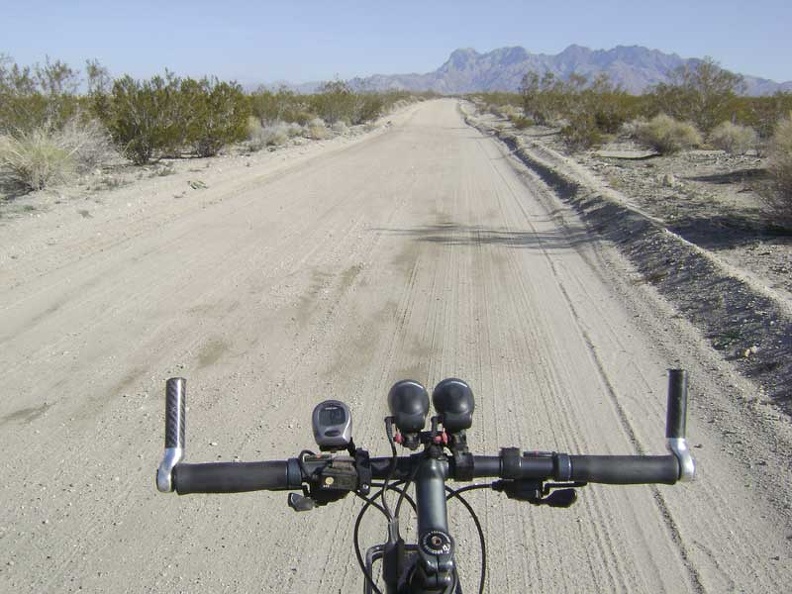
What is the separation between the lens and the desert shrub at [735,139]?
24.8m

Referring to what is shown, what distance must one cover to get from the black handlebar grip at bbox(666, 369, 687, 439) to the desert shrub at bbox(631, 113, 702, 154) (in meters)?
24.0

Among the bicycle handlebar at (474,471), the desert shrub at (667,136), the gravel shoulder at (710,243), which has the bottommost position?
the gravel shoulder at (710,243)

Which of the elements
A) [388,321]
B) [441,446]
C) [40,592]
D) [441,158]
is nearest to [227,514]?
[40,592]

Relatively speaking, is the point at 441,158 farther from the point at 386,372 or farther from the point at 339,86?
the point at 339,86

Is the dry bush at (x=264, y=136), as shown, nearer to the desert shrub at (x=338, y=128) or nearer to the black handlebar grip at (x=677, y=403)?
the desert shrub at (x=338, y=128)

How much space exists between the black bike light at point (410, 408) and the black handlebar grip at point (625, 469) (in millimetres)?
415

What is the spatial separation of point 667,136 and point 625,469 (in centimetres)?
2439

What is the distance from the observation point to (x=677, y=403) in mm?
1692

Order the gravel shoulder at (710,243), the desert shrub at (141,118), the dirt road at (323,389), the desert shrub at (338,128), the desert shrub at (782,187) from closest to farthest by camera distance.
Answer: the dirt road at (323,389) → the gravel shoulder at (710,243) → the desert shrub at (782,187) → the desert shrub at (141,118) → the desert shrub at (338,128)

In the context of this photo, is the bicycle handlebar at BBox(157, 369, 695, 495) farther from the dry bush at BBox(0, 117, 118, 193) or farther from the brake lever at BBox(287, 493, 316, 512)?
the dry bush at BBox(0, 117, 118, 193)

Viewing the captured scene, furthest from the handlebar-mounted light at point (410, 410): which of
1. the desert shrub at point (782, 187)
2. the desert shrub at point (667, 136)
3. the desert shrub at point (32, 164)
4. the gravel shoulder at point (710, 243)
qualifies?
the desert shrub at point (667, 136)

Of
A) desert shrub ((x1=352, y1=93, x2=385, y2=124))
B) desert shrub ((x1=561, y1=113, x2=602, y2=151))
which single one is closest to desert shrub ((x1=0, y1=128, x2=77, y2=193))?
desert shrub ((x1=561, y1=113, x2=602, y2=151))

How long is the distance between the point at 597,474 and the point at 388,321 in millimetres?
5561

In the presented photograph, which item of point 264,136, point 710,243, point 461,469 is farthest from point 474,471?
point 264,136
